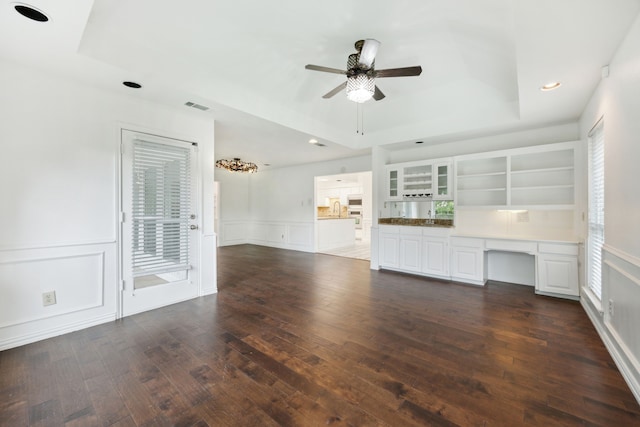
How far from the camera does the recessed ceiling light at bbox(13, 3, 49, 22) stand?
1.85 m

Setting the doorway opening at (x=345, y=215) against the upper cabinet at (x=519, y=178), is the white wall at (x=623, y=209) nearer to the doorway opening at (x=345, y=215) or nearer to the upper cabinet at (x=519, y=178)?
the upper cabinet at (x=519, y=178)

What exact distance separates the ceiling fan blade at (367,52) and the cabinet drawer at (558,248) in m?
3.59

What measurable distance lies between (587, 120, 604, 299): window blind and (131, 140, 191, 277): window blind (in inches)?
194

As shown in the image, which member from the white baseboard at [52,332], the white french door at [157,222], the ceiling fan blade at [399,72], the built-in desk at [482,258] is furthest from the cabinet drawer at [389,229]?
the white baseboard at [52,332]

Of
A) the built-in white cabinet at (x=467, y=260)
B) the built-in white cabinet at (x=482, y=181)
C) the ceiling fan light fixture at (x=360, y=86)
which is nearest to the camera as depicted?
the ceiling fan light fixture at (x=360, y=86)

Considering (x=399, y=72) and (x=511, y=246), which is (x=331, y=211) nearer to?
(x=511, y=246)

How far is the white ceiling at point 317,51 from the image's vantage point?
6.87 feet

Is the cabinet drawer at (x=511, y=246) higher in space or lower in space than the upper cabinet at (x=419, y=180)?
lower

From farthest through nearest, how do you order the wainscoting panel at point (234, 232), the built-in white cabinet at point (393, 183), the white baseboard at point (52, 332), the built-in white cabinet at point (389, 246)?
1. the wainscoting panel at point (234, 232)
2. the built-in white cabinet at point (393, 183)
3. the built-in white cabinet at point (389, 246)
4. the white baseboard at point (52, 332)

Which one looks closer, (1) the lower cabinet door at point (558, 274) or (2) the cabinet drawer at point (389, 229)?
(1) the lower cabinet door at point (558, 274)

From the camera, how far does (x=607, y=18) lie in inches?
75.3

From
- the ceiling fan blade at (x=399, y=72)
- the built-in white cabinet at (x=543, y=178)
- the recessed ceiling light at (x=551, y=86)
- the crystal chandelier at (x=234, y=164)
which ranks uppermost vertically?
the ceiling fan blade at (x=399, y=72)

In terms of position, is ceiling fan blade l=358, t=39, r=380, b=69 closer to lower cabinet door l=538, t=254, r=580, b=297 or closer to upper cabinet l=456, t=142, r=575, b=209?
upper cabinet l=456, t=142, r=575, b=209

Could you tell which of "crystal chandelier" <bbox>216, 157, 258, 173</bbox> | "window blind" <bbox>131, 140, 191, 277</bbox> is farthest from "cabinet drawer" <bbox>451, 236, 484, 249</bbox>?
"crystal chandelier" <bbox>216, 157, 258, 173</bbox>
